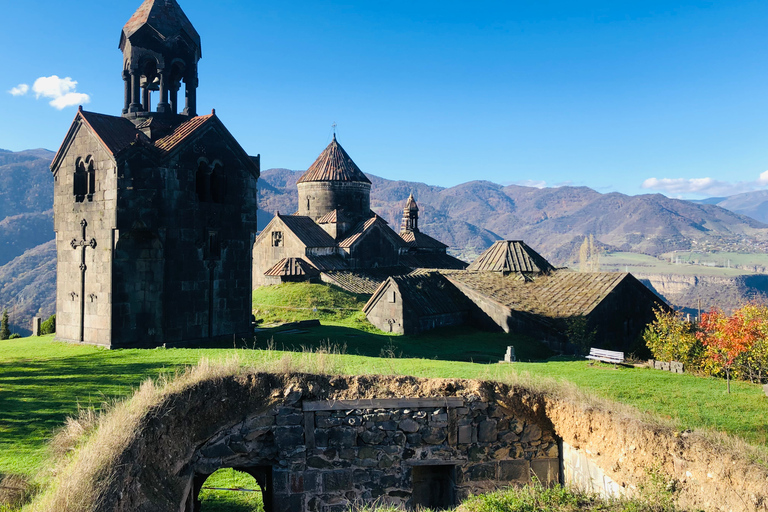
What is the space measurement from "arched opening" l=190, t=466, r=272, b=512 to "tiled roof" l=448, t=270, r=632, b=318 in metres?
11.4

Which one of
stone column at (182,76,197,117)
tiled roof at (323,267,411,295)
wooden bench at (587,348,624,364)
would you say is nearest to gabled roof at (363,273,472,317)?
wooden bench at (587,348,624,364)

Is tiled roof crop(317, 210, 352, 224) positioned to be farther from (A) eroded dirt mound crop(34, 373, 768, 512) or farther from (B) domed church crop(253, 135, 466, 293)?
(A) eroded dirt mound crop(34, 373, 768, 512)

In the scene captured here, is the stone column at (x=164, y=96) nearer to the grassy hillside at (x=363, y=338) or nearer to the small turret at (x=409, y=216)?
the grassy hillside at (x=363, y=338)

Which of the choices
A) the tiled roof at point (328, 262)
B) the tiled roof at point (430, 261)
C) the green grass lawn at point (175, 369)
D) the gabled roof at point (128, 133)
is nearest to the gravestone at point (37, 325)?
the green grass lawn at point (175, 369)

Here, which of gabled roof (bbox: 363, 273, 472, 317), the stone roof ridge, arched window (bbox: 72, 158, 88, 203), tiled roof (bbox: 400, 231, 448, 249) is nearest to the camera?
arched window (bbox: 72, 158, 88, 203)

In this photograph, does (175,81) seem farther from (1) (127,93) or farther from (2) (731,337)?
(2) (731,337)

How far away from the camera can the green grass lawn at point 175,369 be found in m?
7.93

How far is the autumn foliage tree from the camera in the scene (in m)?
11.2

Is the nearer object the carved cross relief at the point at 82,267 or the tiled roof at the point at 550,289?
the carved cross relief at the point at 82,267

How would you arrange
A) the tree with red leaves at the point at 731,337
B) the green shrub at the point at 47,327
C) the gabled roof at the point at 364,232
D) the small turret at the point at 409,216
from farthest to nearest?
the small turret at the point at 409,216
the gabled roof at the point at 364,232
the green shrub at the point at 47,327
the tree with red leaves at the point at 731,337

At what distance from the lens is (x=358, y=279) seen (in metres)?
27.5

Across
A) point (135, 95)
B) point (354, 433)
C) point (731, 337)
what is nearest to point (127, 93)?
point (135, 95)

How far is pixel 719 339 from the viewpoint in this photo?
11594 millimetres

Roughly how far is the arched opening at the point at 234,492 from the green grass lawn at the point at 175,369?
1.93 meters
